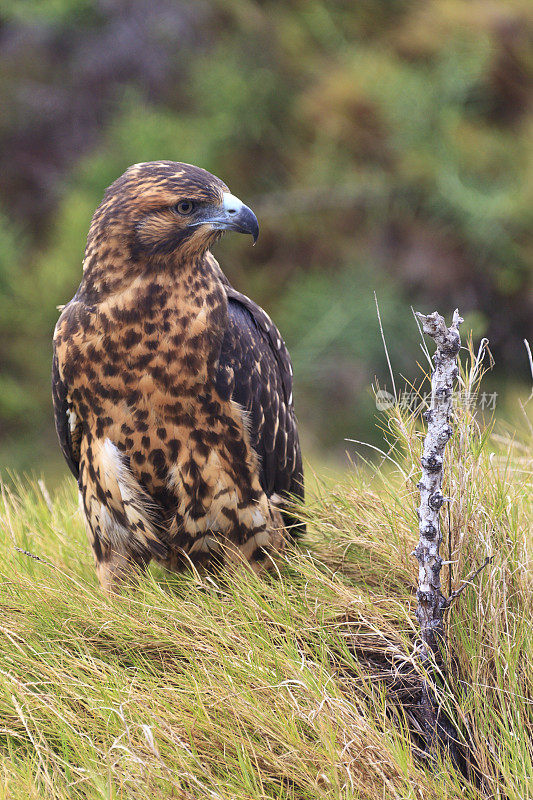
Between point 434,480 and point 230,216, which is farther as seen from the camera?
point 230,216

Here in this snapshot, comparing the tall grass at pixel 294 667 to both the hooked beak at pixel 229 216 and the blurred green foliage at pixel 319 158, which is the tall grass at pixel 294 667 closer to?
the hooked beak at pixel 229 216

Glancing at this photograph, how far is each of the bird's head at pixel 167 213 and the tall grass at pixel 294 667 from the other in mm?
821

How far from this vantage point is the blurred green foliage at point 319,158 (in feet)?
25.4

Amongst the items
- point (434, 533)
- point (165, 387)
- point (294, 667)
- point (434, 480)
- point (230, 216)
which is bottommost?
point (294, 667)

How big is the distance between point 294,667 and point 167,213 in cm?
137

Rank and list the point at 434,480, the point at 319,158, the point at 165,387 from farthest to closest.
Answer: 1. the point at 319,158
2. the point at 165,387
3. the point at 434,480

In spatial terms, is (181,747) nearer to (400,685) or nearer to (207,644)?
(207,644)

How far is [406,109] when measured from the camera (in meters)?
7.78

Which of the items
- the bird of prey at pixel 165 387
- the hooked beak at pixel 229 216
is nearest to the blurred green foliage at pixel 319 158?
the bird of prey at pixel 165 387

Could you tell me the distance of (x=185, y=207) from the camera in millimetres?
2797

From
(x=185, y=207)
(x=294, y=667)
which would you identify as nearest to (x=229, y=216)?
(x=185, y=207)

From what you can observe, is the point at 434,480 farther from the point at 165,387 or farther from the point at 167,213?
the point at 167,213

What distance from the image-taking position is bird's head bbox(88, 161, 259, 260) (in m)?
2.75

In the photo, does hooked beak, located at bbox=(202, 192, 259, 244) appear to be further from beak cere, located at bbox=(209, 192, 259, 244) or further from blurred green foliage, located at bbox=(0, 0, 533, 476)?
blurred green foliage, located at bbox=(0, 0, 533, 476)
